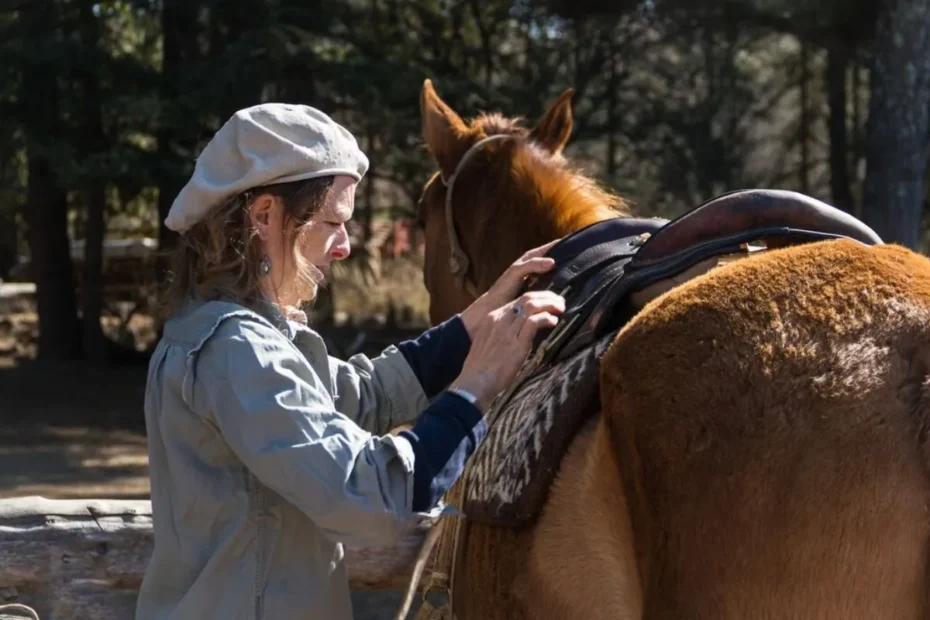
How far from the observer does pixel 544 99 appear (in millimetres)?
9578

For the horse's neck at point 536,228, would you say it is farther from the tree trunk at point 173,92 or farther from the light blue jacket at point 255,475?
the tree trunk at point 173,92

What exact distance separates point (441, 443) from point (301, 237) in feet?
1.36

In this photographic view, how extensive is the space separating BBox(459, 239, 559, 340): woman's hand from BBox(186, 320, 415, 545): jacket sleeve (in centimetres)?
64

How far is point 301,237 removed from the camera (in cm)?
179

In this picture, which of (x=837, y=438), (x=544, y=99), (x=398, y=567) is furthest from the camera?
(x=544, y=99)

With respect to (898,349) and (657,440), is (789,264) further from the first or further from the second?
(657,440)

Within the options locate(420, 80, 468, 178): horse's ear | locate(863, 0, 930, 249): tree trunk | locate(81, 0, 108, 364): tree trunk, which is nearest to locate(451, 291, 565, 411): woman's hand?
locate(420, 80, 468, 178): horse's ear

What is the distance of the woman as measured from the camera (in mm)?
1625

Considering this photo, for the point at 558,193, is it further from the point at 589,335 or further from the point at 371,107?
the point at 371,107

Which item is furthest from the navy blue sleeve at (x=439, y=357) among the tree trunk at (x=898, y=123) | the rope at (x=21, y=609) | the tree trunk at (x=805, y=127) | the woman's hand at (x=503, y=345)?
the tree trunk at (x=805, y=127)

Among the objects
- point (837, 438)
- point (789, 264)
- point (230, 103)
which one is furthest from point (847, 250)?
point (230, 103)

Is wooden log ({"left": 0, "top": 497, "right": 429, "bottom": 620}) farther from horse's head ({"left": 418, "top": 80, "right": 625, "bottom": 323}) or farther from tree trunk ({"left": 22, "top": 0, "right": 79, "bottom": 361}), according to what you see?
tree trunk ({"left": 22, "top": 0, "right": 79, "bottom": 361})

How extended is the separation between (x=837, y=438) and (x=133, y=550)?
218cm

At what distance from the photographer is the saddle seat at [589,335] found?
1.91 m
